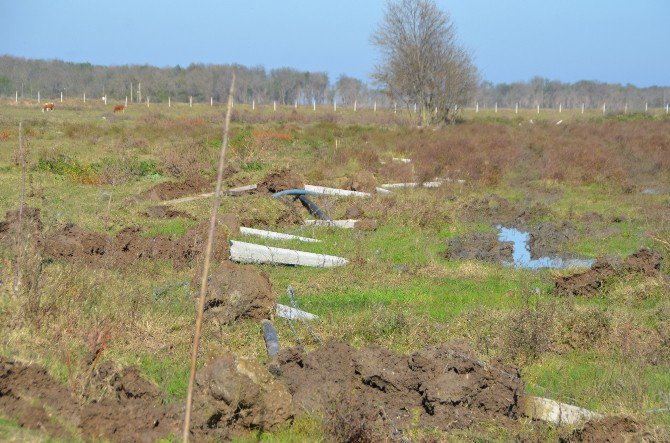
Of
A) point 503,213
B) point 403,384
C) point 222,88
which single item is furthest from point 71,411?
point 222,88

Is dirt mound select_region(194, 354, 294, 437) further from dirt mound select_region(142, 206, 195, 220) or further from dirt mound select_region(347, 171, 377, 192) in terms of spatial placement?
dirt mound select_region(347, 171, 377, 192)

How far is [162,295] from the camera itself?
27.9 feet

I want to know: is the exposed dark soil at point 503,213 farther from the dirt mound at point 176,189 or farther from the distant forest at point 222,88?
the distant forest at point 222,88

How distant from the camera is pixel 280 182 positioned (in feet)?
53.5

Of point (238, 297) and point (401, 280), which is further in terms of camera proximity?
point (401, 280)

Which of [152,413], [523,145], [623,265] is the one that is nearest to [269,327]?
[152,413]

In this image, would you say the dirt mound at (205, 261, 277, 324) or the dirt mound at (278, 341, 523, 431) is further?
the dirt mound at (205, 261, 277, 324)

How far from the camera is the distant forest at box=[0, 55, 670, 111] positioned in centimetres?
8569

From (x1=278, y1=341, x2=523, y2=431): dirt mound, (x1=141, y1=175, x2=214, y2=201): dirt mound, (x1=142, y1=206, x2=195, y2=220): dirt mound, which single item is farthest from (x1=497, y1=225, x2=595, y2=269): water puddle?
(x1=141, y1=175, x2=214, y2=201): dirt mound

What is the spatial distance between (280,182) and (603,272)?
26.8ft

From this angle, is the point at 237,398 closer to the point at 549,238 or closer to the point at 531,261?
the point at 531,261

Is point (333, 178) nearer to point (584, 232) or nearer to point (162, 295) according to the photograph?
point (584, 232)

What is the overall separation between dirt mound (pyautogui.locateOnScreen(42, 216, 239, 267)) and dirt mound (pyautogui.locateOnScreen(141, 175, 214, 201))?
18.3 feet

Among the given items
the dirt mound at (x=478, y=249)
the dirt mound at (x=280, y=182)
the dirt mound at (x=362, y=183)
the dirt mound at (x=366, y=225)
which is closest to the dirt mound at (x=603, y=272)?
the dirt mound at (x=478, y=249)
